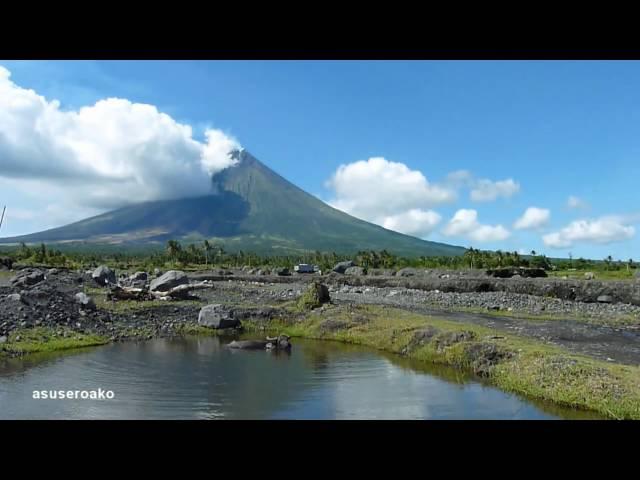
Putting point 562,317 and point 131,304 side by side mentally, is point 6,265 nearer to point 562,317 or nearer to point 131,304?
point 131,304

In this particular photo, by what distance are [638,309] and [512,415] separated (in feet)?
95.0

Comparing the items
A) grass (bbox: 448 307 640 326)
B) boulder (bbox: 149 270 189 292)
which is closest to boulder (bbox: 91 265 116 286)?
boulder (bbox: 149 270 189 292)

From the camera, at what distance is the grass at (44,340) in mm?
17906

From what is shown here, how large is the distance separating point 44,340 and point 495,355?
17219mm

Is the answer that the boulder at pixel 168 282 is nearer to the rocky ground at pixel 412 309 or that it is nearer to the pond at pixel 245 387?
the rocky ground at pixel 412 309

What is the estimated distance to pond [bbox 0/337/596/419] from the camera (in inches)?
477

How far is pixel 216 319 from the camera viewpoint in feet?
84.4

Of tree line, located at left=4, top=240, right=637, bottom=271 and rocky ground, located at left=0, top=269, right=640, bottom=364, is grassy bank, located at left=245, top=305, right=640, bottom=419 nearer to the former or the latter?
rocky ground, located at left=0, top=269, right=640, bottom=364

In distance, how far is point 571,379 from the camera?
45.3 feet

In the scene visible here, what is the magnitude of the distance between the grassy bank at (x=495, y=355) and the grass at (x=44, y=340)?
847cm

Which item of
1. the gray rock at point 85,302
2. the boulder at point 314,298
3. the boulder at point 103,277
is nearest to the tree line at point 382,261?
the boulder at point 103,277

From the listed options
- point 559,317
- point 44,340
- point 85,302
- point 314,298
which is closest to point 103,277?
point 85,302
